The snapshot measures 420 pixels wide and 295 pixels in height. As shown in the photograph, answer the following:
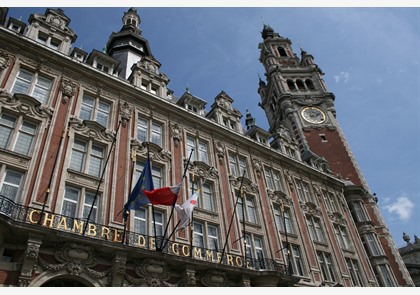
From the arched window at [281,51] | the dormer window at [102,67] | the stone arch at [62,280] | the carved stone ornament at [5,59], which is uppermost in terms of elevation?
the arched window at [281,51]

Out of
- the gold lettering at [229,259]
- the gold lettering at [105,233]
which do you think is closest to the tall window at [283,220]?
the gold lettering at [229,259]

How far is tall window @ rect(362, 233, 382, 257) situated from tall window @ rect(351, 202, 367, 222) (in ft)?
6.70

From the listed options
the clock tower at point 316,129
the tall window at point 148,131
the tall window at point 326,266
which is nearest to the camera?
the tall window at point 148,131

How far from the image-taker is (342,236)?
30375 millimetres

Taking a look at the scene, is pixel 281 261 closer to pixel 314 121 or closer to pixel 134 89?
pixel 134 89

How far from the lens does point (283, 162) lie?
31641 millimetres

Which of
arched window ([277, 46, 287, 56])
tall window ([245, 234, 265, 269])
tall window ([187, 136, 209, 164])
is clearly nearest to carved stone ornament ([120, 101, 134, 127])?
tall window ([187, 136, 209, 164])

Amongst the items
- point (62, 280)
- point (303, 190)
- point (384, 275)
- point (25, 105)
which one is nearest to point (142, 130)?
point (25, 105)

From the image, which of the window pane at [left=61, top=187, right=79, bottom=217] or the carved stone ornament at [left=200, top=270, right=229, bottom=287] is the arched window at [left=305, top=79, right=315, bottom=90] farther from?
the window pane at [left=61, top=187, right=79, bottom=217]

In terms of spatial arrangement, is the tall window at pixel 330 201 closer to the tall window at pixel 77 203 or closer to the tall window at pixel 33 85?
the tall window at pixel 77 203

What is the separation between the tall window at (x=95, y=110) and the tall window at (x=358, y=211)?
2707 centimetres

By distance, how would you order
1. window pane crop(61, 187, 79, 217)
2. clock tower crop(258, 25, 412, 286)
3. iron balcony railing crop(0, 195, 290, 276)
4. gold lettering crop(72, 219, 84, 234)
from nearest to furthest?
iron balcony railing crop(0, 195, 290, 276), gold lettering crop(72, 219, 84, 234), window pane crop(61, 187, 79, 217), clock tower crop(258, 25, 412, 286)

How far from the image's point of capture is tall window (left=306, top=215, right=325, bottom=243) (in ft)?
91.3

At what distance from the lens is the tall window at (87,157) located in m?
18.9
